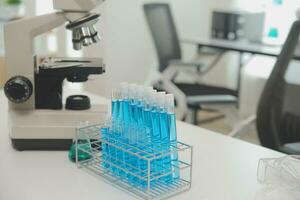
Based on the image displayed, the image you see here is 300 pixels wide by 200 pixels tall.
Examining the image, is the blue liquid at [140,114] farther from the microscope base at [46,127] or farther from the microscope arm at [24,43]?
the microscope arm at [24,43]

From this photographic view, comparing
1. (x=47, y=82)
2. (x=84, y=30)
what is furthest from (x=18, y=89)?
(x=84, y=30)

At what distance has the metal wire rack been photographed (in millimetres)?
993

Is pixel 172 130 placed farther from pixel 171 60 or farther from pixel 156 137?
pixel 171 60

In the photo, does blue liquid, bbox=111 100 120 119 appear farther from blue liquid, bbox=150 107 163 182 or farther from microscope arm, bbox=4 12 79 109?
microscope arm, bbox=4 12 79 109

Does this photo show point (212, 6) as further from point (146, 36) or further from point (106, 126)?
point (106, 126)

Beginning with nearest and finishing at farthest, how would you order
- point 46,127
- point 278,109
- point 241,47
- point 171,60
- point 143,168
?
1. point 143,168
2. point 46,127
3. point 278,109
4. point 171,60
5. point 241,47

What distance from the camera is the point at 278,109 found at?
189 centimetres

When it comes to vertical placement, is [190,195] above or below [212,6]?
below

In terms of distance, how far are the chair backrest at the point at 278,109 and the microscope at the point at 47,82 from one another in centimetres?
81

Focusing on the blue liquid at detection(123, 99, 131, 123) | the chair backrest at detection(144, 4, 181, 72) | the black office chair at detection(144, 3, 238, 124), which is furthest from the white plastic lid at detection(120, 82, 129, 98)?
the chair backrest at detection(144, 4, 181, 72)

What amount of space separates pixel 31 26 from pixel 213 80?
11.2 feet

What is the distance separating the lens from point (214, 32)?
3.98 m

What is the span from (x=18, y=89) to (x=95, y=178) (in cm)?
38

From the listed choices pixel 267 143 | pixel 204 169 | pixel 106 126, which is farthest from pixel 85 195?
pixel 267 143
